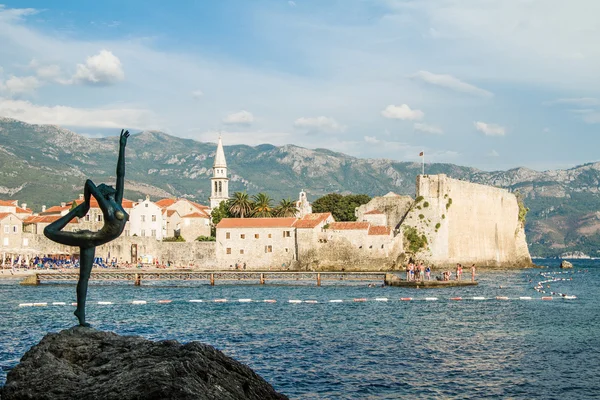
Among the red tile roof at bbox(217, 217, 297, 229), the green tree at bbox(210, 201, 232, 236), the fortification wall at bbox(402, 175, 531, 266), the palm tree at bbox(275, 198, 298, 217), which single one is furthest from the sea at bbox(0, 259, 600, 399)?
the green tree at bbox(210, 201, 232, 236)

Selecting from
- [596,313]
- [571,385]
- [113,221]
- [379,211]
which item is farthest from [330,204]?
[113,221]

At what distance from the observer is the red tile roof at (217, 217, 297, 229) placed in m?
75.2

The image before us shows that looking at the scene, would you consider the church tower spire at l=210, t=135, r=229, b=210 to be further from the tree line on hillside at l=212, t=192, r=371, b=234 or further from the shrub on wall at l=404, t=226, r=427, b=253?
the shrub on wall at l=404, t=226, r=427, b=253

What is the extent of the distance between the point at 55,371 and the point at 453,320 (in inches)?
900

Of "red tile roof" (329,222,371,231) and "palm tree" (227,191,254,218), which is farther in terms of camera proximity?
"palm tree" (227,191,254,218)

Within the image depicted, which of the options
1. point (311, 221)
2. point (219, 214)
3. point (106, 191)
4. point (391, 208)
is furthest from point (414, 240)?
point (106, 191)

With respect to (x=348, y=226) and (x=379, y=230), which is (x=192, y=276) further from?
(x=379, y=230)

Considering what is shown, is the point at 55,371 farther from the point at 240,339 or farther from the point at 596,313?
the point at 596,313

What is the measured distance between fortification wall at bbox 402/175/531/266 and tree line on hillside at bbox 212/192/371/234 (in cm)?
1680

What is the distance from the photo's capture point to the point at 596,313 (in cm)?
3416

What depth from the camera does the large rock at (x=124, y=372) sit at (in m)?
8.44

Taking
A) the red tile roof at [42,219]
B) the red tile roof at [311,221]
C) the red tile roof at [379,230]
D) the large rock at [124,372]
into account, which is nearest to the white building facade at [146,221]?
the red tile roof at [42,219]

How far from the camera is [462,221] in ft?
269

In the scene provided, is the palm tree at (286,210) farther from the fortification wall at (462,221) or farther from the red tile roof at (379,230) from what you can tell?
the fortification wall at (462,221)
